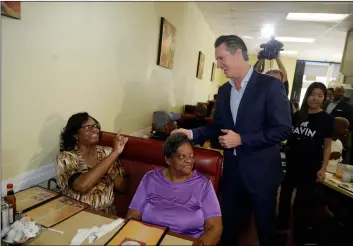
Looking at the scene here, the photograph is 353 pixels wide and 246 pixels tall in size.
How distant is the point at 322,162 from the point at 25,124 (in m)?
2.22

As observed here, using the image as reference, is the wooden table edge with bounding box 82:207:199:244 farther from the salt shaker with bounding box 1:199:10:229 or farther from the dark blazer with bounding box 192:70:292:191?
the dark blazer with bounding box 192:70:292:191

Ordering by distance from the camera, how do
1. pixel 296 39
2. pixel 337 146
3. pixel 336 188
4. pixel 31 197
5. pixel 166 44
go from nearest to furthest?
1. pixel 31 197
2. pixel 336 188
3. pixel 337 146
4. pixel 166 44
5. pixel 296 39

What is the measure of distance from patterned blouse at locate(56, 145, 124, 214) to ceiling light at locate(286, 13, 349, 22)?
15.4 feet

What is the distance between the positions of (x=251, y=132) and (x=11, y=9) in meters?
1.48

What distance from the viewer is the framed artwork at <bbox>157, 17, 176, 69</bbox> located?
3457mm

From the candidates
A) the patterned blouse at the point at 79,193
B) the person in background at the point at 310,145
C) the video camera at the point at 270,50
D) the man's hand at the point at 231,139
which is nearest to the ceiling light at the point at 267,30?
the video camera at the point at 270,50

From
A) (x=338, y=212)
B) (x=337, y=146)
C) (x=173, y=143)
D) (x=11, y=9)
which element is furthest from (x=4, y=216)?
(x=337, y=146)

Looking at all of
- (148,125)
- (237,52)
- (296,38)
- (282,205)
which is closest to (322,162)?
(282,205)

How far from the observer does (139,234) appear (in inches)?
40.0

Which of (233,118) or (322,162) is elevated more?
(233,118)

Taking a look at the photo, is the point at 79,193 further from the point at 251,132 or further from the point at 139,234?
the point at 251,132

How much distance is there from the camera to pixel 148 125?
3.44 metres

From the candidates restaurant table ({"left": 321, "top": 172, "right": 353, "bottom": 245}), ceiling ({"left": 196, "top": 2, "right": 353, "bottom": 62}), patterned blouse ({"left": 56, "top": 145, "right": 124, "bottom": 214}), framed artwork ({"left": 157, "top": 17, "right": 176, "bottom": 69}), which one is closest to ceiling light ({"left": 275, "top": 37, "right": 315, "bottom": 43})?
ceiling ({"left": 196, "top": 2, "right": 353, "bottom": 62})

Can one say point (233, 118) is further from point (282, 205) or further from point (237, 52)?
point (282, 205)
